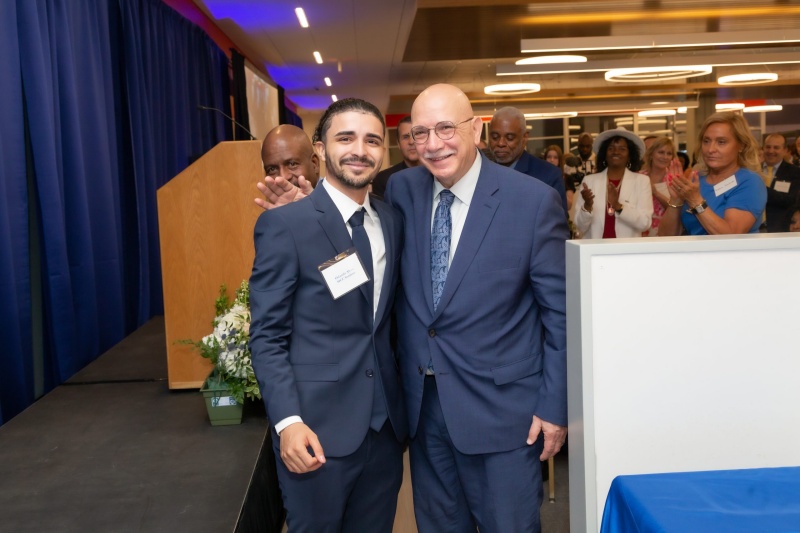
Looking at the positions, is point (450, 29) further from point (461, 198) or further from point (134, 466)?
point (134, 466)

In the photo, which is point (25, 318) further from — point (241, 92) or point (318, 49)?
point (318, 49)

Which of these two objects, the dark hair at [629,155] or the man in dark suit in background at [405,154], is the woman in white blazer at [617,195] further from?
the man in dark suit in background at [405,154]

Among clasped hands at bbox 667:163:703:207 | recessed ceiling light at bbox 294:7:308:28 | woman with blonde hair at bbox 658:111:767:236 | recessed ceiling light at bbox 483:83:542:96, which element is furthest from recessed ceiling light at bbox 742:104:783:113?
clasped hands at bbox 667:163:703:207

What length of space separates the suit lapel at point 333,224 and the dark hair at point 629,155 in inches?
117

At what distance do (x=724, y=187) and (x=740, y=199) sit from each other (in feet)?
0.27

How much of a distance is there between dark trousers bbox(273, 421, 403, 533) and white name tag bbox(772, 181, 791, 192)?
4.96 m

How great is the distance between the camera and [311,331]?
166 centimetres

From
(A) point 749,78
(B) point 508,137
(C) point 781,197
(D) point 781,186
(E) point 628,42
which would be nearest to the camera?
(B) point 508,137

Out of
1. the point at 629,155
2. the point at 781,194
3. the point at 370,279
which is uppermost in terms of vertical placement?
the point at 629,155

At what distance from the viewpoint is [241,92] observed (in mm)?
7988

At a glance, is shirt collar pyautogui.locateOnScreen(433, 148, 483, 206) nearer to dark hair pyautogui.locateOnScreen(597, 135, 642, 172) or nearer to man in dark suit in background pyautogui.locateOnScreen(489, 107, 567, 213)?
man in dark suit in background pyautogui.locateOnScreen(489, 107, 567, 213)

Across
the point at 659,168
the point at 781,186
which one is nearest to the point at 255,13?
the point at 659,168

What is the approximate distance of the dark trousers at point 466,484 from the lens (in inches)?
69.4

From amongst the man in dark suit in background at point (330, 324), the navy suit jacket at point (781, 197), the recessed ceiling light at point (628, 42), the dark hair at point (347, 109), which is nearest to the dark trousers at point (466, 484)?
the man in dark suit in background at point (330, 324)
